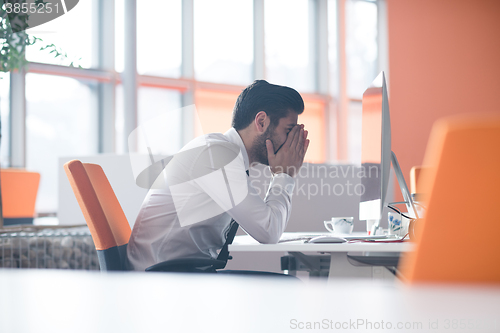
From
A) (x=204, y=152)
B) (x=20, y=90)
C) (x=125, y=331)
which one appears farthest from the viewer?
(x=20, y=90)

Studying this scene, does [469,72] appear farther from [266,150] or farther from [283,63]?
[266,150]

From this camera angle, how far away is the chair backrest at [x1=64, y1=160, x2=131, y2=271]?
1120mm

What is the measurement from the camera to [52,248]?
5.56 ft

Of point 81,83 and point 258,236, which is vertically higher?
point 81,83

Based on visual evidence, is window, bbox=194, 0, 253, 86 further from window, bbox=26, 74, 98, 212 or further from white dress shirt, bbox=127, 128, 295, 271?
white dress shirt, bbox=127, 128, 295, 271

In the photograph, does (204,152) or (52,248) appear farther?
(52,248)

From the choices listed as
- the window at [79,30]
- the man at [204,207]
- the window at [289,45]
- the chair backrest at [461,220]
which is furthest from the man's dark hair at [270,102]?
the window at [289,45]

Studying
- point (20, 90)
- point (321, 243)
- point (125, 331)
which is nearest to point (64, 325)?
point (125, 331)

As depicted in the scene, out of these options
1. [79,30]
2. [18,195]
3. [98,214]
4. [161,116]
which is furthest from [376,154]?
[79,30]

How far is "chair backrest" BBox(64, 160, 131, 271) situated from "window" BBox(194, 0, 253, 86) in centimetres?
478

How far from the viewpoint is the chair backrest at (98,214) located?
3.67 ft

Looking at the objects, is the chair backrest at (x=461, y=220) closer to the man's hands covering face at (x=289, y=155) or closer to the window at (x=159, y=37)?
the man's hands covering face at (x=289, y=155)

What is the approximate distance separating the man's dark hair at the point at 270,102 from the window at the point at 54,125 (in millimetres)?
4285

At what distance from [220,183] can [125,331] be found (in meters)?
0.99
